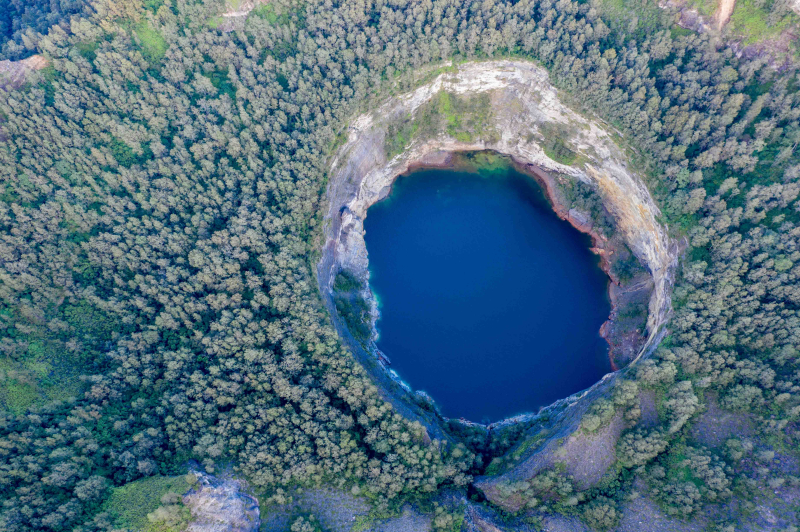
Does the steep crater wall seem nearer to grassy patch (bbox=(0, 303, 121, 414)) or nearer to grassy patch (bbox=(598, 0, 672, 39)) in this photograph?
grassy patch (bbox=(598, 0, 672, 39))

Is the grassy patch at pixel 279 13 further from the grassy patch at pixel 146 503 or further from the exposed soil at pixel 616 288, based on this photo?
the grassy patch at pixel 146 503

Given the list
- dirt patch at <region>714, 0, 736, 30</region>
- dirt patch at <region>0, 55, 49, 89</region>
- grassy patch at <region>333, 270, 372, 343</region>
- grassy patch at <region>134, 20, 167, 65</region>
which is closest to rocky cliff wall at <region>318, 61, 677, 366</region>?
grassy patch at <region>333, 270, 372, 343</region>

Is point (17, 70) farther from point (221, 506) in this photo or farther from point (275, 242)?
point (221, 506)

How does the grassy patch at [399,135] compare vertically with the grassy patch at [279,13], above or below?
below

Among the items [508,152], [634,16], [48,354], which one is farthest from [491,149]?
[48,354]

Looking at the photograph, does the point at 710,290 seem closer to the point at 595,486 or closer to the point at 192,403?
the point at 595,486

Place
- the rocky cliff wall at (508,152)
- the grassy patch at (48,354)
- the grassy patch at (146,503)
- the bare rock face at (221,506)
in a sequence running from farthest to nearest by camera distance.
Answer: the rocky cliff wall at (508,152), the grassy patch at (48,354), the bare rock face at (221,506), the grassy patch at (146,503)

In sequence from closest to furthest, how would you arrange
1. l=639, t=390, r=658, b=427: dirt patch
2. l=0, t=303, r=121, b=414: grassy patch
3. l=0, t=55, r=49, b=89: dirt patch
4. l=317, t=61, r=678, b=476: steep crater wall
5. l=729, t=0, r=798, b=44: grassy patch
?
1. l=0, t=303, r=121, b=414: grassy patch
2. l=639, t=390, r=658, b=427: dirt patch
3. l=0, t=55, r=49, b=89: dirt patch
4. l=729, t=0, r=798, b=44: grassy patch
5. l=317, t=61, r=678, b=476: steep crater wall

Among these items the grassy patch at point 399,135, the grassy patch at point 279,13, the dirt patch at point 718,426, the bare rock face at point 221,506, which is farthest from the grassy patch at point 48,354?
the dirt patch at point 718,426
